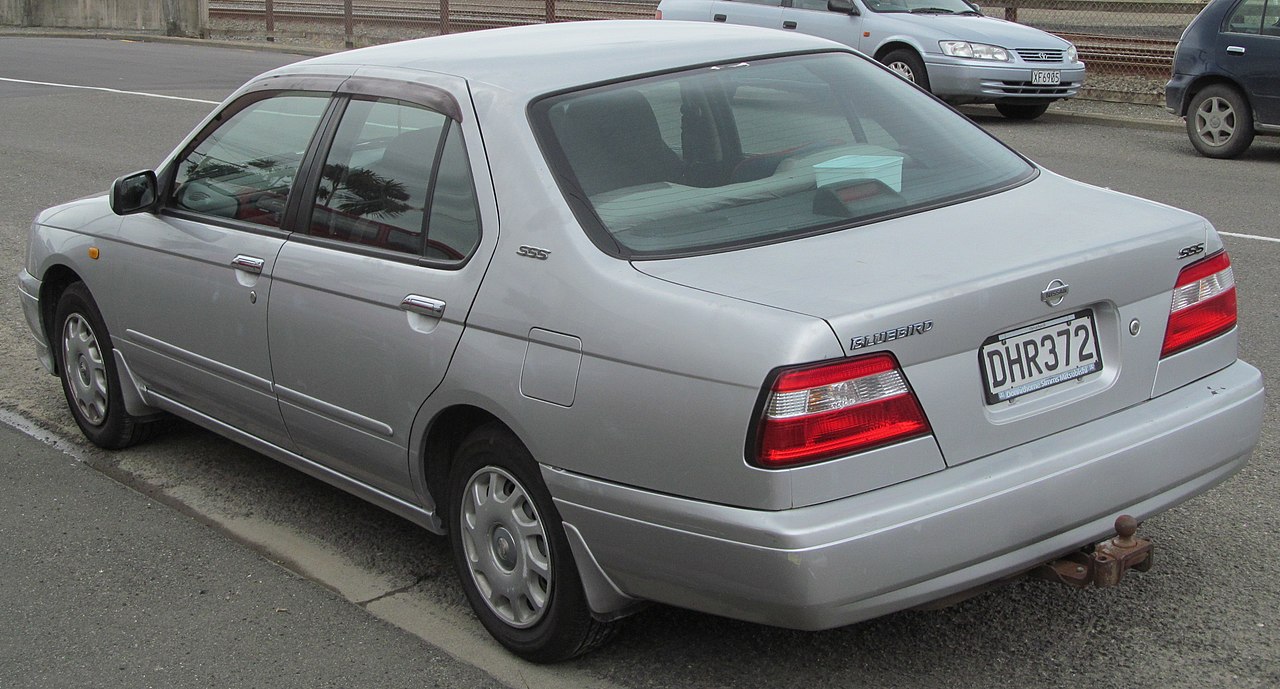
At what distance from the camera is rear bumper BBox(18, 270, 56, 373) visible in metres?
5.78

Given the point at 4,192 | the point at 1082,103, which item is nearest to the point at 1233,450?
the point at 4,192

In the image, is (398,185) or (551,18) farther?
(551,18)

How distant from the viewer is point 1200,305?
3.66m

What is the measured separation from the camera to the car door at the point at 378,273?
3773 millimetres

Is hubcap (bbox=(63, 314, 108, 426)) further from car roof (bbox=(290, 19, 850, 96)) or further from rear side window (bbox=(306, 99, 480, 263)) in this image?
rear side window (bbox=(306, 99, 480, 263))

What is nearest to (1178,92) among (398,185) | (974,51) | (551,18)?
(974,51)

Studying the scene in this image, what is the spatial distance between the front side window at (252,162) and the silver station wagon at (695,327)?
0.02 metres

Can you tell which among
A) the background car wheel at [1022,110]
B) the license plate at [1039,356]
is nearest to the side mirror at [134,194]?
the license plate at [1039,356]

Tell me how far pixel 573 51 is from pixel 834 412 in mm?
1608

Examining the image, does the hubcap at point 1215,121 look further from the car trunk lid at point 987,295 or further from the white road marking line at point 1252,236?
the car trunk lid at point 987,295

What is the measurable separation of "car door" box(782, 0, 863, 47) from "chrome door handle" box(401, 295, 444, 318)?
12.3 meters

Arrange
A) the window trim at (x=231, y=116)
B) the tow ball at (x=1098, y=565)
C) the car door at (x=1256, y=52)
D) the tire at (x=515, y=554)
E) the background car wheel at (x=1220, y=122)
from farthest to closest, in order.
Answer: the background car wheel at (x=1220, y=122)
the car door at (x=1256, y=52)
the window trim at (x=231, y=116)
the tire at (x=515, y=554)
the tow ball at (x=1098, y=565)

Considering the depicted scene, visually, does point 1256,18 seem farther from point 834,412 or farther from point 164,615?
point 164,615

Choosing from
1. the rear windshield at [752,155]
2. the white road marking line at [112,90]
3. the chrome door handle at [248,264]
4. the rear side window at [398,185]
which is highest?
the rear windshield at [752,155]
